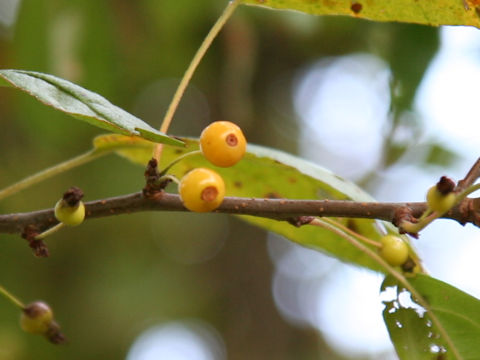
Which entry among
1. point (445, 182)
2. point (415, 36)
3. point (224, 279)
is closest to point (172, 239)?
point (224, 279)

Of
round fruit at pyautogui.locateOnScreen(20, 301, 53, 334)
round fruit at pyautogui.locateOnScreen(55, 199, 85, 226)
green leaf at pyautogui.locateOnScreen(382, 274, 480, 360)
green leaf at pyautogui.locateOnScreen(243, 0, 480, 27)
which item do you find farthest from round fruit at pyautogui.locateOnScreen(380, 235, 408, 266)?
round fruit at pyautogui.locateOnScreen(20, 301, 53, 334)

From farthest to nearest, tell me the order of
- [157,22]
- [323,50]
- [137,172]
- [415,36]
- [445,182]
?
1. [323,50]
2. [137,172]
3. [157,22]
4. [415,36]
5. [445,182]

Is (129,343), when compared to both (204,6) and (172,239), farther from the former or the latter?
(204,6)

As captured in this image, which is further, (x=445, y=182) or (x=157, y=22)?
(x=157, y=22)

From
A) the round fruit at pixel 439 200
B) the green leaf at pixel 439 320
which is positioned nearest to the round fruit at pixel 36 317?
the green leaf at pixel 439 320

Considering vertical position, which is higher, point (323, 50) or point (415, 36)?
point (323, 50)

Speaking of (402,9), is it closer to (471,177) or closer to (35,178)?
(471,177)

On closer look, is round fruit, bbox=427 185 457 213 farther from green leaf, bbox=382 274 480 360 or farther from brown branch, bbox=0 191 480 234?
green leaf, bbox=382 274 480 360

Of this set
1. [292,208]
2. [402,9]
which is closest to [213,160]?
[292,208]
